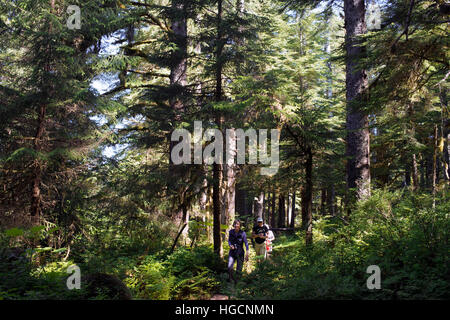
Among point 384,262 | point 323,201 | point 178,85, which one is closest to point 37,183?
point 178,85

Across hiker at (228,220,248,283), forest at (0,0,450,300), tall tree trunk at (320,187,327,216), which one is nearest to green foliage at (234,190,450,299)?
forest at (0,0,450,300)

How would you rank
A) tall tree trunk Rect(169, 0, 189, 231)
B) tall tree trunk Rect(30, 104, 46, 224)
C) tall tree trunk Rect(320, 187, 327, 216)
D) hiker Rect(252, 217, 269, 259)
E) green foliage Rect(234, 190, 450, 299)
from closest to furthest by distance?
green foliage Rect(234, 190, 450, 299) < tall tree trunk Rect(30, 104, 46, 224) < tall tree trunk Rect(169, 0, 189, 231) < hiker Rect(252, 217, 269, 259) < tall tree trunk Rect(320, 187, 327, 216)

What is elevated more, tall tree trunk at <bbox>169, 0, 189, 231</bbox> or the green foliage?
tall tree trunk at <bbox>169, 0, 189, 231</bbox>

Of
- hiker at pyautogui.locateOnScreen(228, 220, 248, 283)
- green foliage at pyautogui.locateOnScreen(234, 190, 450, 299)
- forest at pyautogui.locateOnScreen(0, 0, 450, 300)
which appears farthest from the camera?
hiker at pyautogui.locateOnScreen(228, 220, 248, 283)

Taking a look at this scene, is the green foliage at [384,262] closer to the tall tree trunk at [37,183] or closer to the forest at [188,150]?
the forest at [188,150]

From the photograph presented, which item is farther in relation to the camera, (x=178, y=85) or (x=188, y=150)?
(x=178, y=85)

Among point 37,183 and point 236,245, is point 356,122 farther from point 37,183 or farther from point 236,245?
point 37,183

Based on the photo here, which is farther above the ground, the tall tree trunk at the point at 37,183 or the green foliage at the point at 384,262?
the tall tree trunk at the point at 37,183

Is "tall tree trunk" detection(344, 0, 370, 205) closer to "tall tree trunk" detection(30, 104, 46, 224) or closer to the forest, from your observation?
the forest

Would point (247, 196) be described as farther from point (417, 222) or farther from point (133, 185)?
point (417, 222)

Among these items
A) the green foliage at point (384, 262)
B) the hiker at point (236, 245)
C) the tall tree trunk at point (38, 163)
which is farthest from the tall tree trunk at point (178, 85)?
the green foliage at point (384, 262)

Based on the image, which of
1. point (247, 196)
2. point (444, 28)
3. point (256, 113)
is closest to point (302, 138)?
point (256, 113)

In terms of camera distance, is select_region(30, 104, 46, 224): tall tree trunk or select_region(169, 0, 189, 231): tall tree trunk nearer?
select_region(30, 104, 46, 224): tall tree trunk

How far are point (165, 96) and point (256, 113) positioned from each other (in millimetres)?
3510
